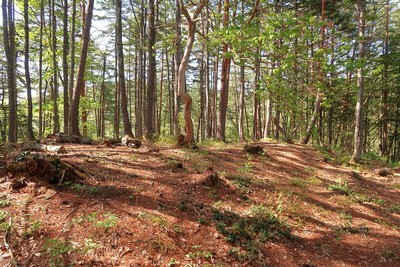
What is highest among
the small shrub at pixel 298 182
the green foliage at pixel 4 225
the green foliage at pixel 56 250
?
the green foliage at pixel 4 225

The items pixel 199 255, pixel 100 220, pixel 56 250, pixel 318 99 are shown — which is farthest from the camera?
pixel 318 99

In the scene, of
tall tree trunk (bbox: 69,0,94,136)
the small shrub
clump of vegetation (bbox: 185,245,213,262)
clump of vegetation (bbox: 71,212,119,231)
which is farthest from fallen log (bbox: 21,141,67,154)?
the small shrub

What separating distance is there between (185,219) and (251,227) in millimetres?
1279

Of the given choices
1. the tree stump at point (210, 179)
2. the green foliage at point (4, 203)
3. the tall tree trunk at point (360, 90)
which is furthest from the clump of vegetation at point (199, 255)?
the tall tree trunk at point (360, 90)

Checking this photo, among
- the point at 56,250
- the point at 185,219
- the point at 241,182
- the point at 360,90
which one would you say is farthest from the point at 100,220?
the point at 360,90

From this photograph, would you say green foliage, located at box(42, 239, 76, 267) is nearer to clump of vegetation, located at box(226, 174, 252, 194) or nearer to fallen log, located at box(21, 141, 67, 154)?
clump of vegetation, located at box(226, 174, 252, 194)

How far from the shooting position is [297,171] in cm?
949

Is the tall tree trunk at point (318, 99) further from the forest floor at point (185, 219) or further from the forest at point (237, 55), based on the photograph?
the forest floor at point (185, 219)

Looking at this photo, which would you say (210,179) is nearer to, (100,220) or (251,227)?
(251,227)

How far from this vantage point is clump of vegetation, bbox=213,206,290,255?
4.39 meters

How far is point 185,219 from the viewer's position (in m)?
4.71

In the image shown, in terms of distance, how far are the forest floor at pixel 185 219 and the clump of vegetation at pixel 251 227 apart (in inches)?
0.8

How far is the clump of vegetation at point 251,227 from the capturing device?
4391 millimetres

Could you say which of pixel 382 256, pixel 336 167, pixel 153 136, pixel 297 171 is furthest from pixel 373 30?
pixel 382 256
